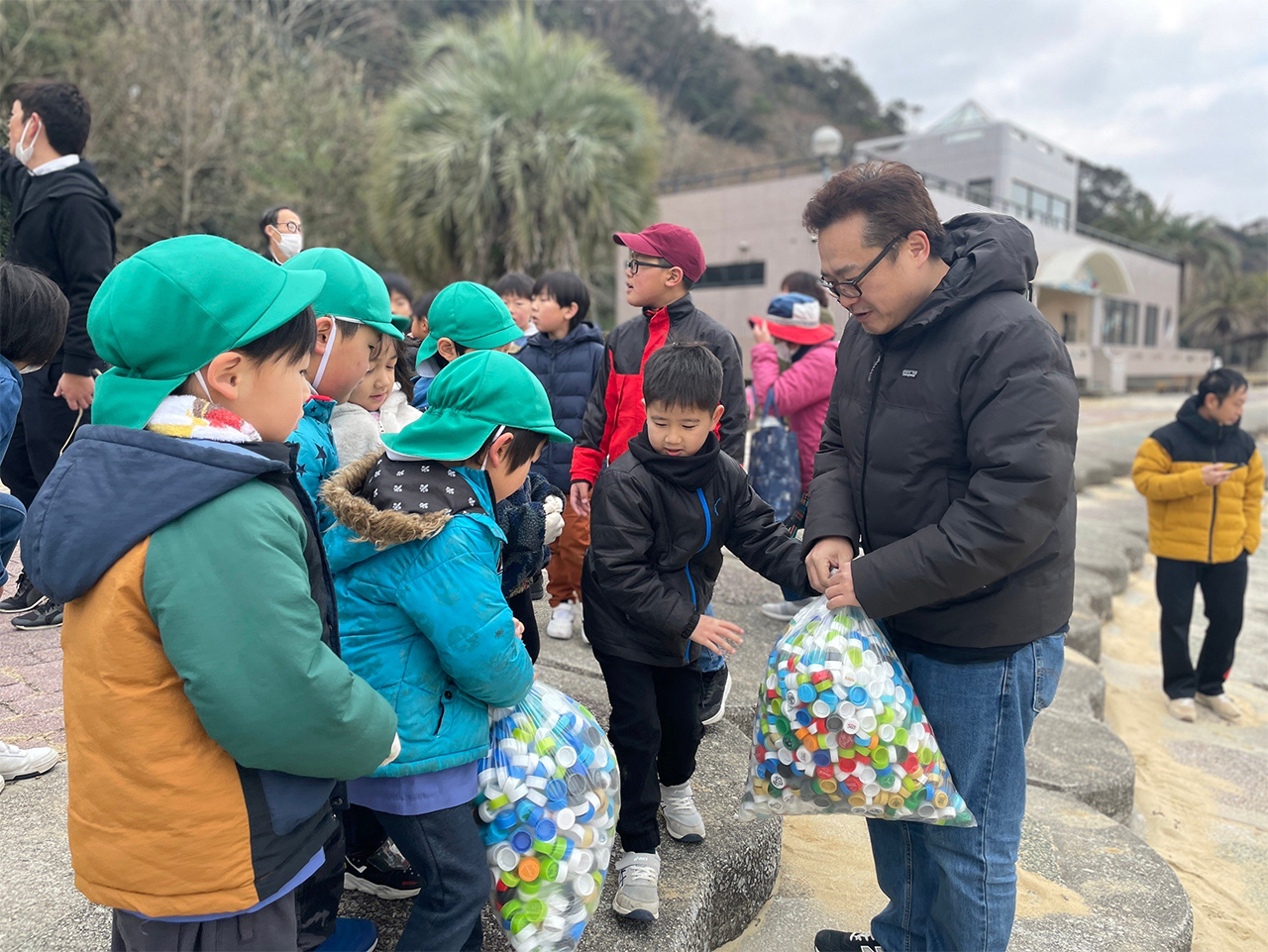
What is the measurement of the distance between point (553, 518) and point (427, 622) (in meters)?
0.61

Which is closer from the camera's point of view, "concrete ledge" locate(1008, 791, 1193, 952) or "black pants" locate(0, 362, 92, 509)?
"concrete ledge" locate(1008, 791, 1193, 952)

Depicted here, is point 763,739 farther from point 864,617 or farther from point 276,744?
point 276,744

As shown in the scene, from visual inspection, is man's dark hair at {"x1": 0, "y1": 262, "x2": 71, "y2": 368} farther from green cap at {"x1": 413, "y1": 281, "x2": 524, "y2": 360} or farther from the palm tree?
the palm tree

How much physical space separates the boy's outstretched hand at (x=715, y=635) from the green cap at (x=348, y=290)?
1.16 meters

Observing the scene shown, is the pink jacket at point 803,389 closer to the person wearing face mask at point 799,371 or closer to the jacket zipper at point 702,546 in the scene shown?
the person wearing face mask at point 799,371

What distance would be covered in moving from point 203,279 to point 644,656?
140 centimetres

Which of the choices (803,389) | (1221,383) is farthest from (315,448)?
(1221,383)

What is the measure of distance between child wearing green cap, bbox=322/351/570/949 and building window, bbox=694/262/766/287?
20.6 metres

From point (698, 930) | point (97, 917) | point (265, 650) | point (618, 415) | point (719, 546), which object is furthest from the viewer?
point (618, 415)

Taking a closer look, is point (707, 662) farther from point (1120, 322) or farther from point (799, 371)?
point (1120, 322)

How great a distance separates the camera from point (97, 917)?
1961 millimetres

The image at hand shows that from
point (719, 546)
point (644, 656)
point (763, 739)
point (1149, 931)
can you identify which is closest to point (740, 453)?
point (719, 546)

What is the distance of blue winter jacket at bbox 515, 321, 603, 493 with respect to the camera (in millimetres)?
4090

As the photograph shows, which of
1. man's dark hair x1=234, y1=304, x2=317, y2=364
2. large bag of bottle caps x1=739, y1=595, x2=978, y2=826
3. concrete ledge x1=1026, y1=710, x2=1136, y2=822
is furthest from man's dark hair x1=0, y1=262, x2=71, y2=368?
concrete ledge x1=1026, y1=710, x2=1136, y2=822
